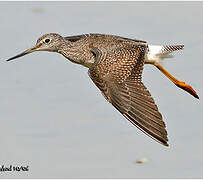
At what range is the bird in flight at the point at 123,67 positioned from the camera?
988 cm

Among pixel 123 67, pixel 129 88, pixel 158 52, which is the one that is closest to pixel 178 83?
pixel 158 52

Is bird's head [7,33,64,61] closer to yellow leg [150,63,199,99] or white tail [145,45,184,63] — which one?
white tail [145,45,184,63]

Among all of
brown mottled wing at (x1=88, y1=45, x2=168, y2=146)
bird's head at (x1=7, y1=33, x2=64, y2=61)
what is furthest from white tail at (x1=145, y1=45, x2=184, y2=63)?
bird's head at (x1=7, y1=33, x2=64, y2=61)

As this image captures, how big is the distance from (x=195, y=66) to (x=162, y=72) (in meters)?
0.63

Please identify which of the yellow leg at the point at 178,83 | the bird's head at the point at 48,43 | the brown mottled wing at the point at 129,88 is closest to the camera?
the brown mottled wing at the point at 129,88

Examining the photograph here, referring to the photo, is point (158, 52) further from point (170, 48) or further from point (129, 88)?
point (129, 88)

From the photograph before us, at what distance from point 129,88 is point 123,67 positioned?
1.85 ft

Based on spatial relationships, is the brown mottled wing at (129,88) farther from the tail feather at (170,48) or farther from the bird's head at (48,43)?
the bird's head at (48,43)

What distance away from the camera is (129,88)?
34.1ft

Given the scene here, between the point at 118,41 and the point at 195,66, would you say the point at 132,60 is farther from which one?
the point at 195,66

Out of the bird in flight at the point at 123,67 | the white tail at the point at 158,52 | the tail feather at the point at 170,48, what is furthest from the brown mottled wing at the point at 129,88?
the tail feather at the point at 170,48

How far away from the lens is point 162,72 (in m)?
12.5

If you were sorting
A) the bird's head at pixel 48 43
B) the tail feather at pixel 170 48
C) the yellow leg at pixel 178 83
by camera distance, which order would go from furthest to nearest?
the tail feather at pixel 170 48 → the bird's head at pixel 48 43 → the yellow leg at pixel 178 83

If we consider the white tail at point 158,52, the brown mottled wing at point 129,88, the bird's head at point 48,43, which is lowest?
the brown mottled wing at point 129,88
